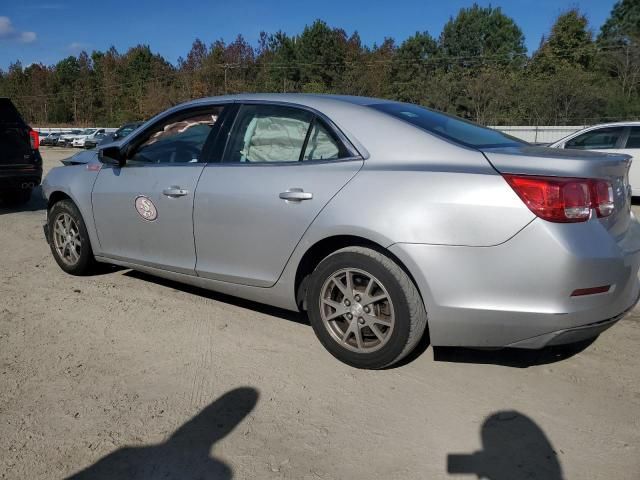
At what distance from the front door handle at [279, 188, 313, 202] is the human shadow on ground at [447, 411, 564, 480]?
5.10ft

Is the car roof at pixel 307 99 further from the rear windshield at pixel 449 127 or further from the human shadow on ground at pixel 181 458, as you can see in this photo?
the human shadow on ground at pixel 181 458

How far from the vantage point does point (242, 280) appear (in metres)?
3.86

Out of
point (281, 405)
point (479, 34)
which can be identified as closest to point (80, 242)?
point (281, 405)

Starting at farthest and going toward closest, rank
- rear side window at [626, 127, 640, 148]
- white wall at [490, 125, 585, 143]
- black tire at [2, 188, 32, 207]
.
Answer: white wall at [490, 125, 585, 143]
rear side window at [626, 127, 640, 148]
black tire at [2, 188, 32, 207]

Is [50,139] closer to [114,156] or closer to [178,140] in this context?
[114,156]

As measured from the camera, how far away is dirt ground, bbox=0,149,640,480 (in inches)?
100

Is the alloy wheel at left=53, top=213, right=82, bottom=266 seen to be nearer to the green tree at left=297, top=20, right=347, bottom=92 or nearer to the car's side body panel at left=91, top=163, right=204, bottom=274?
the car's side body panel at left=91, top=163, right=204, bottom=274

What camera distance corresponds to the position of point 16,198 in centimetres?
1023

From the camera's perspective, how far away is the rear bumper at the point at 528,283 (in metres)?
2.76

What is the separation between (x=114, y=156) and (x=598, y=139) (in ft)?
29.5

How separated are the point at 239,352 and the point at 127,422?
3.14 feet

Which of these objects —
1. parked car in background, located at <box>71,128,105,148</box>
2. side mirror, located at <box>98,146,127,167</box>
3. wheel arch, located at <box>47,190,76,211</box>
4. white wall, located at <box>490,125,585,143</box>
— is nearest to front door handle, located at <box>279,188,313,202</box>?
side mirror, located at <box>98,146,127,167</box>

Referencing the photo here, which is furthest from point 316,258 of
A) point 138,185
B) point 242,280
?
point 138,185

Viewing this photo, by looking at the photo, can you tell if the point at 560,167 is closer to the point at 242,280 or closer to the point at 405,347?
the point at 405,347
